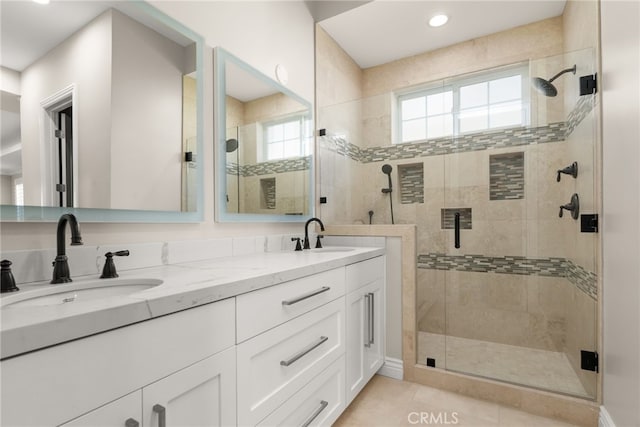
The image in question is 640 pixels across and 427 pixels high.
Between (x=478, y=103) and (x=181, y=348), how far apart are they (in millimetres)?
2488

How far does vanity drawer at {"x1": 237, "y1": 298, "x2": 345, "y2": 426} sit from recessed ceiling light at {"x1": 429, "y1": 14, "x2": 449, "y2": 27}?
→ 244 cm

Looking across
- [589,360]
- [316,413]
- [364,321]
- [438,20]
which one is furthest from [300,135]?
[589,360]

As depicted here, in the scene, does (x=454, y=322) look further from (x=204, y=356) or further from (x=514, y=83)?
(x=204, y=356)

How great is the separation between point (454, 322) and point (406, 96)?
6.43ft

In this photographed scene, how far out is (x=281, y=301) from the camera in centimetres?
109

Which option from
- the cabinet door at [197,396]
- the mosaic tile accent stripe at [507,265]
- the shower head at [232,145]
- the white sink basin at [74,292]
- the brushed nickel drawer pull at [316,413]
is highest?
the shower head at [232,145]

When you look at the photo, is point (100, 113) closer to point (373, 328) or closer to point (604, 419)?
point (373, 328)

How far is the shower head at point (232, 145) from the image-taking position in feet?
5.51

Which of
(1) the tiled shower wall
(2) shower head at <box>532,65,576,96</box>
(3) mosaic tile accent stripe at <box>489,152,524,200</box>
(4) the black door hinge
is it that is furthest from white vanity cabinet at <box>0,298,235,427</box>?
(2) shower head at <box>532,65,576,96</box>

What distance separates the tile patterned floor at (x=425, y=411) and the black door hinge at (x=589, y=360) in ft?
1.07

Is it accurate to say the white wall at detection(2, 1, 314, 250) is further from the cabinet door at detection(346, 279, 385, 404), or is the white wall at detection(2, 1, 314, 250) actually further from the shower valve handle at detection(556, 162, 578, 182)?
the shower valve handle at detection(556, 162, 578, 182)

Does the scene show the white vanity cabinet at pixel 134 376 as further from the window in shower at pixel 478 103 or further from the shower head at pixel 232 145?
the window in shower at pixel 478 103

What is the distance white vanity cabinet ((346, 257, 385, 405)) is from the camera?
1.58 meters

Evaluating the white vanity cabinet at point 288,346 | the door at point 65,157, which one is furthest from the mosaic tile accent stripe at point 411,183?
the door at point 65,157
